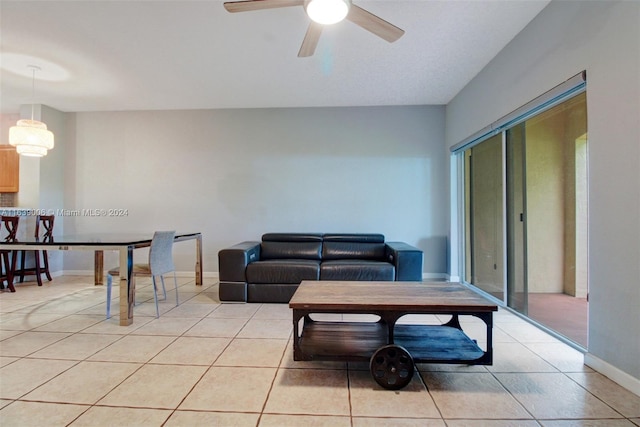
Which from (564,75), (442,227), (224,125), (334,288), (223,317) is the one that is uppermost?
(224,125)

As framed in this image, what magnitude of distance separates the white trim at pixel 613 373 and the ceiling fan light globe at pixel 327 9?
9.07 feet

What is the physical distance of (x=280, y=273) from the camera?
3465 millimetres

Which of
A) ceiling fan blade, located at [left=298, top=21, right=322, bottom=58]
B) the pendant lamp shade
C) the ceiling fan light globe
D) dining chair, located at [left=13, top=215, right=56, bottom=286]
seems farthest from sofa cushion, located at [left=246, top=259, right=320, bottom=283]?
dining chair, located at [left=13, top=215, right=56, bottom=286]

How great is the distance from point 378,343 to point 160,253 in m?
2.37

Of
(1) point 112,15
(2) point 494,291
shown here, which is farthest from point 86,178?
(2) point 494,291

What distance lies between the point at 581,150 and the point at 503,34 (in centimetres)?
132

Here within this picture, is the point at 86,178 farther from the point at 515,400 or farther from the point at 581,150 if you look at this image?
the point at 581,150

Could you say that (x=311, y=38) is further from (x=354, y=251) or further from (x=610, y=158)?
(x=354, y=251)

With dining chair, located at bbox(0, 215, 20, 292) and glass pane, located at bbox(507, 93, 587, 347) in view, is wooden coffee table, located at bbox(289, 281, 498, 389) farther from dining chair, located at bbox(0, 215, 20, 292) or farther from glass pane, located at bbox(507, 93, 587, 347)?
dining chair, located at bbox(0, 215, 20, 292)

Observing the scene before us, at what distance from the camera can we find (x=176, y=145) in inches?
189

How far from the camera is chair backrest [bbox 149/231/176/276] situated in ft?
9.53

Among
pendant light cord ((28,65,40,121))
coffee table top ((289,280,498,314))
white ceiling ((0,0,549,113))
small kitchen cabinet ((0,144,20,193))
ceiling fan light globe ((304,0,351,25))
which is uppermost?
white ceiling ((0,0,549,113))

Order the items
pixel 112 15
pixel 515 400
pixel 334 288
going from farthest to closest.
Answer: pixel 112 15 < pixel 334 288 < pixel 515 400

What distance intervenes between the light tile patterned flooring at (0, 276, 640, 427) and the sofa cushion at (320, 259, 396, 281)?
97 centimetres
